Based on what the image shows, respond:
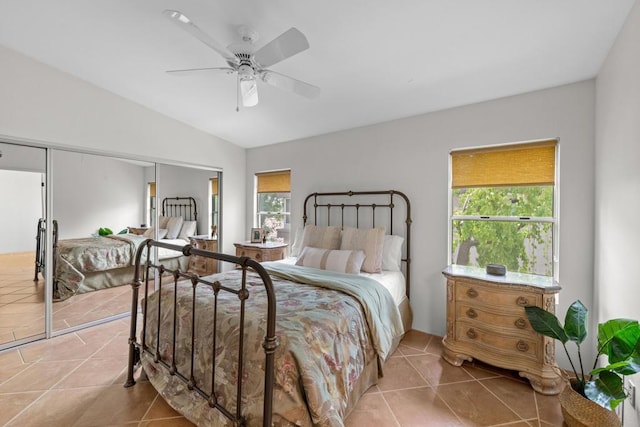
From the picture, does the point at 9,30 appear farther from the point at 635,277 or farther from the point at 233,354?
the point at 635,277

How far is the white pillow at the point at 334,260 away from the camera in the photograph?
2.88m

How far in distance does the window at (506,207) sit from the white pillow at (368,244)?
75 centimetres

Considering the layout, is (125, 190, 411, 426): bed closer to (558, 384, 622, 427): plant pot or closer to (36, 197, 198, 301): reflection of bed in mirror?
(558, 384, 622, 427): plant pot

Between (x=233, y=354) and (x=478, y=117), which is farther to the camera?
(x=478, y=117)

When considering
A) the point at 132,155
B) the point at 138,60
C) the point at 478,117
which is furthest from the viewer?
the point at 132,155

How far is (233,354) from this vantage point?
1594 millimetres

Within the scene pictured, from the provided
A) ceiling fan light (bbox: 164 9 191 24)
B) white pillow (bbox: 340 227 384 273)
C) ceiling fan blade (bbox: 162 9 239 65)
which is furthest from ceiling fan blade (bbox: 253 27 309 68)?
white pillow (bbox: 340 227 384 273)

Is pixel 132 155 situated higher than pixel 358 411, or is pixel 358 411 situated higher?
pixel 132 155

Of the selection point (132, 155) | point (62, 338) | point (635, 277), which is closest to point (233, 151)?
point (132, 155)

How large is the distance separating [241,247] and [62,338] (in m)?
2.09

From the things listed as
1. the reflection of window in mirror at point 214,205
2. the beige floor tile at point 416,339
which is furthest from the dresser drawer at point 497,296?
the reflection of window in mirror at point 214,205

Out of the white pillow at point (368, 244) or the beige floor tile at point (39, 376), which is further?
the white pillow at point (368, 244)

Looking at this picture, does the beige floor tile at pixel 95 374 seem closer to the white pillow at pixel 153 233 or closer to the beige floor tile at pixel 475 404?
the white pillow at pixel 153 233

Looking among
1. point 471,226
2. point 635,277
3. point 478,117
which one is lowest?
point 635,277
